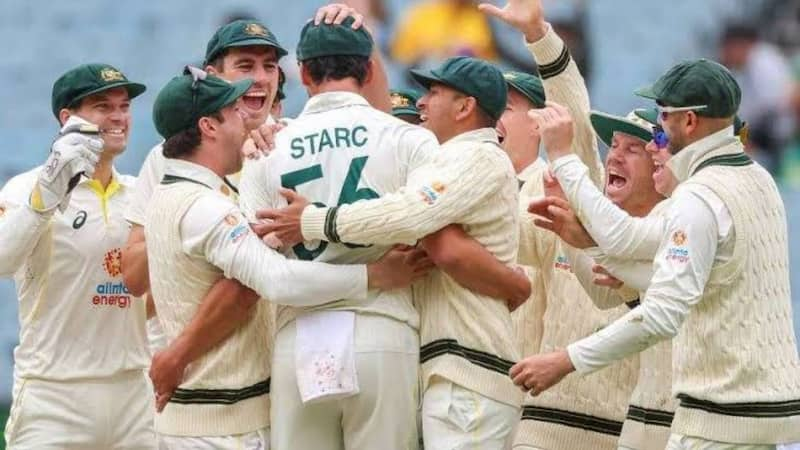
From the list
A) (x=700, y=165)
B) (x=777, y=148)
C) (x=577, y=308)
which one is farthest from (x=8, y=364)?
(x=700, y=165)

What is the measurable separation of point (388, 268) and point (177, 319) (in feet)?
2.52

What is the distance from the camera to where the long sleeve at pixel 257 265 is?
6.64 metres

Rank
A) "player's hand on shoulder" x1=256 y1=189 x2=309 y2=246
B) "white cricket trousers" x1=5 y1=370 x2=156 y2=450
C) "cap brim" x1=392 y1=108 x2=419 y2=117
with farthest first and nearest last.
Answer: "cap brim" x1=392 y1=108 x2=419 y2=117, "white cricket trousers" x1=5 y1=370 x2=156 y2=450, "player's hand on shoulder" x1=256 y1=189 x2=309 y2=246

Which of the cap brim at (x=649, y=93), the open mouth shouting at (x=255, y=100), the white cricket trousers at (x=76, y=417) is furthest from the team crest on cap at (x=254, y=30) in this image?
the cap brim at (x=649, y=93)

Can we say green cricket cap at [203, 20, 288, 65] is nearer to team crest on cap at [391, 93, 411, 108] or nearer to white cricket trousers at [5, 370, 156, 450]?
team crest on cap at [391, 93, 411, 108]

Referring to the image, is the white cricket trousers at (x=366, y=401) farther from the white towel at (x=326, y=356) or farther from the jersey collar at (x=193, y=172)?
the jersey collar at (x=193, y=172)

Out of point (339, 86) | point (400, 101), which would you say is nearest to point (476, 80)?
point (339, 86)

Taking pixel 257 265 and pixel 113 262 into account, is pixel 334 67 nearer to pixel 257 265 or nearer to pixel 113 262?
pixel 257 265

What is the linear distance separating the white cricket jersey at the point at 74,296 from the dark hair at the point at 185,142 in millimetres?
1105

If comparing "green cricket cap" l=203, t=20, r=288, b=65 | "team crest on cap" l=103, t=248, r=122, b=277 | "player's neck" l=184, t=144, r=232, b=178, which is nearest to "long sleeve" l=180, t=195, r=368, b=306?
"player's neck" l=184, t=144, r=232, b=178

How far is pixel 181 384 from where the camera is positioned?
22.5 feet

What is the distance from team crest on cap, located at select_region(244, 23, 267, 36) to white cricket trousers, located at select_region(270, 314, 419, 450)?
1771mm

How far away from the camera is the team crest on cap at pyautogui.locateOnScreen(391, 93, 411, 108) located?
29.0 ft

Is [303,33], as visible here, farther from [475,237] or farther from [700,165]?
[700,165]
